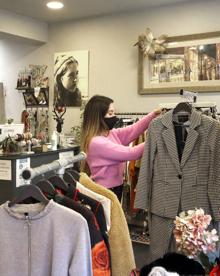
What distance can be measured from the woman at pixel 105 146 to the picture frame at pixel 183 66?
1746 mm

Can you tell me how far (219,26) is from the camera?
411cm

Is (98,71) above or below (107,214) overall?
above

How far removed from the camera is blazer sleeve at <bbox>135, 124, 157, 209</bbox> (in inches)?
82.3

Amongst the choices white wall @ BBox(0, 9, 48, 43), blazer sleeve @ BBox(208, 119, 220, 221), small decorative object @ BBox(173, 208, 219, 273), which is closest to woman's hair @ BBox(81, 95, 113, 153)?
blazer sleeve @ BBox(208, 119, 220, 221)

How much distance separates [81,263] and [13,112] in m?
4.68

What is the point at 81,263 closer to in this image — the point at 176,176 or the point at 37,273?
the point at 37,273

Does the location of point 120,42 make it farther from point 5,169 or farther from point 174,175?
point 174,175

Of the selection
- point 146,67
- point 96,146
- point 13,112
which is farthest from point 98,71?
point 96,146

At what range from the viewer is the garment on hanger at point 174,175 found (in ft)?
6.41

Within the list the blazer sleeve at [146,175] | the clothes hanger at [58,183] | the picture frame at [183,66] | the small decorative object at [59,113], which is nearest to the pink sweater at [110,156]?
the blazer sleeve at [146,175]

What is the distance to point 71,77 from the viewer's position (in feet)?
16.8

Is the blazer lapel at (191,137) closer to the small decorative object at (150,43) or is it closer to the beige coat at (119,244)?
the beige coat at (119,244)

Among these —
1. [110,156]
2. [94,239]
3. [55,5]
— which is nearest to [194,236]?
[94,239]

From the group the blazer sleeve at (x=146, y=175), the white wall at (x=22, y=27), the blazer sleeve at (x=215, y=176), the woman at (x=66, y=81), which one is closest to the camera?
the blazer sleeve at (x=215, y=176)
